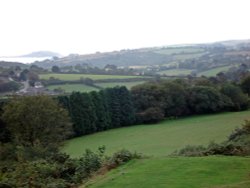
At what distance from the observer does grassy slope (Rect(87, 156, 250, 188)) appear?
41.7ft

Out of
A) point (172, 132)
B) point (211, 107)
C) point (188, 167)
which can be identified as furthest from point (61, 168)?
point (211, 107)

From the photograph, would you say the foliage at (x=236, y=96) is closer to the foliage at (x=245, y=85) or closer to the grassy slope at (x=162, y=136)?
the foliage at (x=245, y=85)

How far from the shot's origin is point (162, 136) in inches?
1962

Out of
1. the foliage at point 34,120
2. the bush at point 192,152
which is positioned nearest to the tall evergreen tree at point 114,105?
the foliage at point 34,120

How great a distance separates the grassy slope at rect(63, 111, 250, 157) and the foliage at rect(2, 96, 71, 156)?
2.87 meters

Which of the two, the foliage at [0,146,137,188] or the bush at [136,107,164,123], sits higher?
the foliage at [0,146,137,188]

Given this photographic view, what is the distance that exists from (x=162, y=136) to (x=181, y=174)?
1420 inches

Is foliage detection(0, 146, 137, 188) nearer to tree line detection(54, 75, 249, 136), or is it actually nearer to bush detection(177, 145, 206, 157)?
bush detection(177, 145, 206, 157)

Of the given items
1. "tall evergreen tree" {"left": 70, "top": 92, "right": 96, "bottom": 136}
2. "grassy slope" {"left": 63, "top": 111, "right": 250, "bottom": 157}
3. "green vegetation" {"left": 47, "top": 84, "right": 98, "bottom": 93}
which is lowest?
"grassy slope" {"left": 63, "top": 111, "right": 250, "bottom": 157}

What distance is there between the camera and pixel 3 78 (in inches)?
3147

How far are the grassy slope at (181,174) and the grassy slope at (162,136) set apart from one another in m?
22.6

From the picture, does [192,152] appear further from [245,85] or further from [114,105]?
[245,85]

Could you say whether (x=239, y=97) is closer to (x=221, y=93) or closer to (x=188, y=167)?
(x=221, y=93)

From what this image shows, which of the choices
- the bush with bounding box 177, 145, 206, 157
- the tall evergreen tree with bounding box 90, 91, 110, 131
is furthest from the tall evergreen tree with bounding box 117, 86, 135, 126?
the bush with bounding box 177, 145, 206, 157
